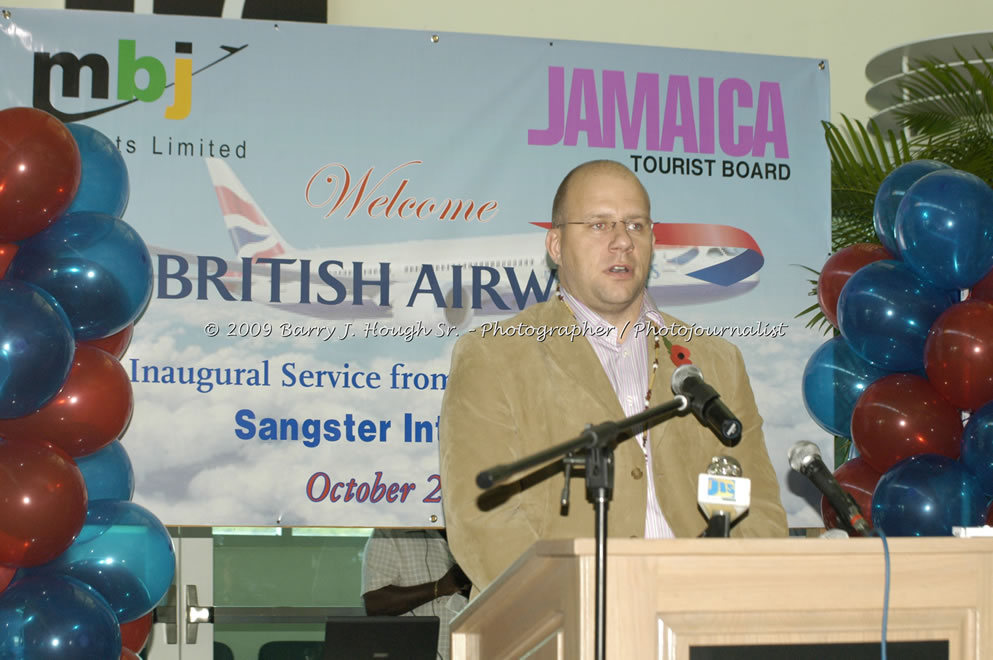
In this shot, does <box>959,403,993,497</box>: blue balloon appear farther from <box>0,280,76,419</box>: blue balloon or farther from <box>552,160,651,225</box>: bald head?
<box>0,280,76,419</box>: blue balloon

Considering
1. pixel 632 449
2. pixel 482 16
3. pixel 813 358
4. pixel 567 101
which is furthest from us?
pixel 482 16

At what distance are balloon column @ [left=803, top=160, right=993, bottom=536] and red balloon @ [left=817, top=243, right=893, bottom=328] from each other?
0.05 meters

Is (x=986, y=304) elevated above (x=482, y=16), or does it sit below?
below

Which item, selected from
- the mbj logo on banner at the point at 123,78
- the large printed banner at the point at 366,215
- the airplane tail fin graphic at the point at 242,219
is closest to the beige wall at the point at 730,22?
the large printed banner at the point at 366,215

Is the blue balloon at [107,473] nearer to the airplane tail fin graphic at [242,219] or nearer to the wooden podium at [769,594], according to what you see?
the airplane tail fin graphic at [242,219]

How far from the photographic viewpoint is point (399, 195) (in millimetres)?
4207

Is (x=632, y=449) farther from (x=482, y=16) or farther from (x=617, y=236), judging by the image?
(x=482, y=16)

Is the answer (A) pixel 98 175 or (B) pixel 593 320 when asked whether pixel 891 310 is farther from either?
(A) pixel 98 175

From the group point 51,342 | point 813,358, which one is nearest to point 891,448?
point 813,358

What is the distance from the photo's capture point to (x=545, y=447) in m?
2.89

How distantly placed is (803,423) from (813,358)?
41 cm

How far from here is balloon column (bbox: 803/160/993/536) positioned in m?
3.45

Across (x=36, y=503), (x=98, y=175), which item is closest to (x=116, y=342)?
(x=98, y=175)

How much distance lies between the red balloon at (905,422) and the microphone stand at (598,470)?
178 cm
